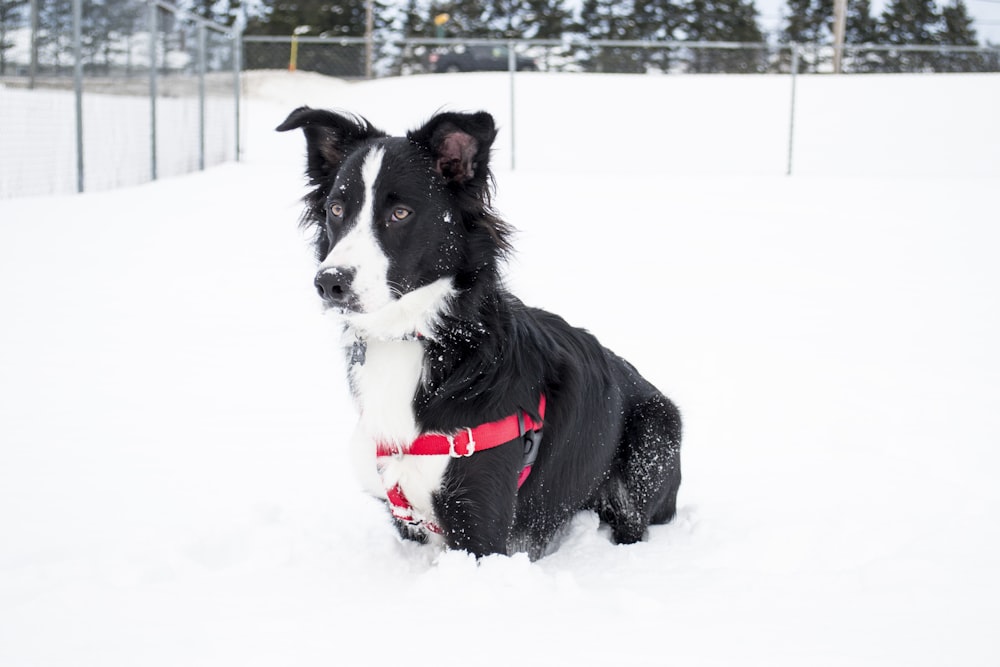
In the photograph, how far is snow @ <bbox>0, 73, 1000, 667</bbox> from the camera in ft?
8.18

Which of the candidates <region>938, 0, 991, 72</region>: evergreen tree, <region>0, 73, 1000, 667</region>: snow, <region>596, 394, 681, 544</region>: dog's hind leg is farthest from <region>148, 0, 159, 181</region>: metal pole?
<region>938, 0, 991, 72</region>: evergreen tree

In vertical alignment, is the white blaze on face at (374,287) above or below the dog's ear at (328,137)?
below

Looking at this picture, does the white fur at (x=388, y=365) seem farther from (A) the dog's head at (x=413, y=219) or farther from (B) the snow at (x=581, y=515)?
(B) the snow at (x=581, y=515)

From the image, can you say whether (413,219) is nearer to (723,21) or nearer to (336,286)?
(336,286)

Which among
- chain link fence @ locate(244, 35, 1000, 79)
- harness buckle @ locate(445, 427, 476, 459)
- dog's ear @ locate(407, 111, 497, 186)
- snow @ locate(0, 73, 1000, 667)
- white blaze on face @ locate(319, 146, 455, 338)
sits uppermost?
chain link fence @ locate(244, 35, 1000, 79)

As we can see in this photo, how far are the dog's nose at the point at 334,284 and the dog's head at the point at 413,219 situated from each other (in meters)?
0.05

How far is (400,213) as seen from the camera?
290 centimetres

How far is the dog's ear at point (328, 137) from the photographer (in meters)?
3.10

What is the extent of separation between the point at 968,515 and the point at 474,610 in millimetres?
2299

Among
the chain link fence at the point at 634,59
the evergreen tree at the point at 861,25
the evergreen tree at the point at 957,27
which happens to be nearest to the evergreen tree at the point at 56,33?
the chain link fence at the point at 634,59

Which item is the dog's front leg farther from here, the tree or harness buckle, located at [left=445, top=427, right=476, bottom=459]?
the tree

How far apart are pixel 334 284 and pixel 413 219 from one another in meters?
0.42

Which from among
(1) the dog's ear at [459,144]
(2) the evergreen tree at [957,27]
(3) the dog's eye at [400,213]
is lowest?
(3) the dog's eye at [400,213]

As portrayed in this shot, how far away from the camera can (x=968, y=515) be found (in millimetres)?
3580
